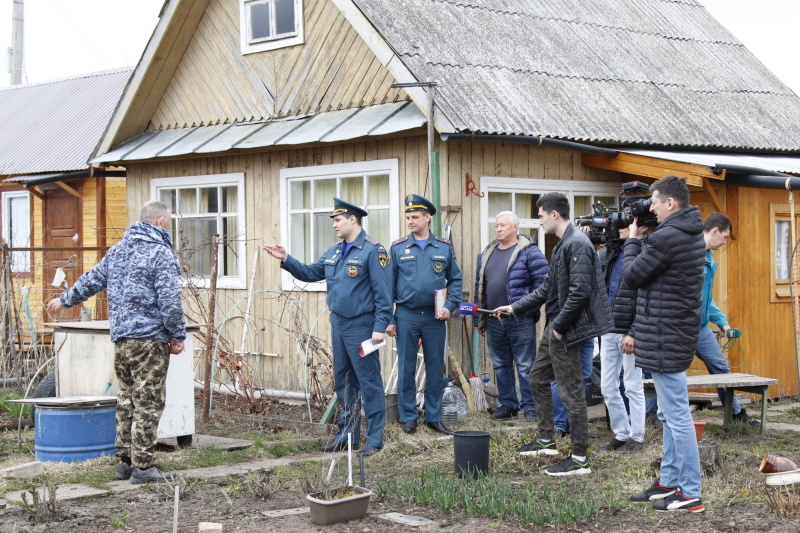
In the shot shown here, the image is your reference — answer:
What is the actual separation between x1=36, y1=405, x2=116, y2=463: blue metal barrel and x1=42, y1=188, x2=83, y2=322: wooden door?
396 inches

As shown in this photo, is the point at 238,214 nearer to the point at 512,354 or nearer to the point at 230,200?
the point at 230,200

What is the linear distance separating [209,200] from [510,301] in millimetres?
4520

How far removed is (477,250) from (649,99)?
327 centimetres

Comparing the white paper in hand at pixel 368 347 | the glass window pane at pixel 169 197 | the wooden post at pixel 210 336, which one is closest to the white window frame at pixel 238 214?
the glass window pane at pixel 169 197

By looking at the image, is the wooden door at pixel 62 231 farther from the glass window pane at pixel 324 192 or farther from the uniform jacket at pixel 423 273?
the uniform jacket at pixel 423 273

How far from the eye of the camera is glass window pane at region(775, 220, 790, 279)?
37.2 feet

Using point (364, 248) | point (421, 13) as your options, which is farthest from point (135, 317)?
point (421, 13)

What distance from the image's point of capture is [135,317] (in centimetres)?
712

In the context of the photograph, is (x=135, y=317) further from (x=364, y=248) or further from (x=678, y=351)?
(x=678, y=351)

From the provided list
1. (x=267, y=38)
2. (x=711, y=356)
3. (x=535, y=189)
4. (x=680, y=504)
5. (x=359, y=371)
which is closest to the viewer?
(x=680, y=504)

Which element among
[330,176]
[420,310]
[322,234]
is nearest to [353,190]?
[330,176]

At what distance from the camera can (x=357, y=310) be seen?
8.23 meters

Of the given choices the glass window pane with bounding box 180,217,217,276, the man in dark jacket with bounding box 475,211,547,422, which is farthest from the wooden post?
the glass window pane with bounding box 180,217,217,276

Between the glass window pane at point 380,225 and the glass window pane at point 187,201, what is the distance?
9.48ft
